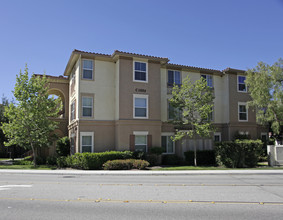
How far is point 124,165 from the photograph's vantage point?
766 inches

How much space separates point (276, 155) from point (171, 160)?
8.33m

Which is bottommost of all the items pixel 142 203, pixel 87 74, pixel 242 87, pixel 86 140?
pixel 142 203

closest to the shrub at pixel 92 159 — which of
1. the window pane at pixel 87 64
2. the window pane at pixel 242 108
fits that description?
the window pane at pixel 87 64

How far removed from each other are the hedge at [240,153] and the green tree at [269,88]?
4.85m

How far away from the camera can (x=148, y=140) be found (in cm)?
2294

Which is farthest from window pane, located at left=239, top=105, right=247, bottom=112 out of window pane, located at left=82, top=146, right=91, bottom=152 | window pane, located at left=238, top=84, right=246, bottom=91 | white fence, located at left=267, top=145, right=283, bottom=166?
window pane, located at left=82, top=146, right=91, bottom=152

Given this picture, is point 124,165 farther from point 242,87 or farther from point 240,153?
point 242,87

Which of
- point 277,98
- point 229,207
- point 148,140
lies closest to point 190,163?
point 148,140

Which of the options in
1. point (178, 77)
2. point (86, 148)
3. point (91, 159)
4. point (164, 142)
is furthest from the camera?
point (178, 77)

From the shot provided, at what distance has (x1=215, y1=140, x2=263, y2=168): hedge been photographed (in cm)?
2061

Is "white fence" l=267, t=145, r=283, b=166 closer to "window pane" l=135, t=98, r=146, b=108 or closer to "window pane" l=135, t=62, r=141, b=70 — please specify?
"window pane" l=135, t=98, r=146, b=108

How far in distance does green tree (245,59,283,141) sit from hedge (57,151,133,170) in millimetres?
12797

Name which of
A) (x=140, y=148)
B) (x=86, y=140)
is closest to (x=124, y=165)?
(x=140, y=148)

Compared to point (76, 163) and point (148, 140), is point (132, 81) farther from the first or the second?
point (76, 163)
